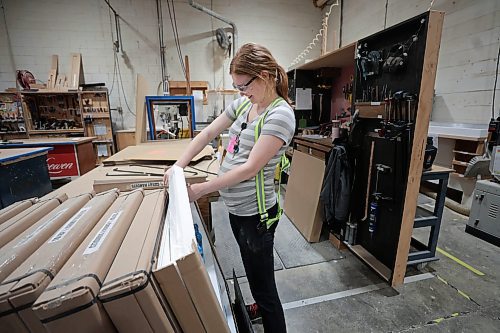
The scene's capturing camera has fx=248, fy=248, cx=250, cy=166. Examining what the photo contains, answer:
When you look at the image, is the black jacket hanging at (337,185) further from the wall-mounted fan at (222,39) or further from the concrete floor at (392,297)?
the wall-mounted fan at (222,39)

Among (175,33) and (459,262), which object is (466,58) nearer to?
(459,262)

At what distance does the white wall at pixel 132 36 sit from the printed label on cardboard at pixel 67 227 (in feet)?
16.3

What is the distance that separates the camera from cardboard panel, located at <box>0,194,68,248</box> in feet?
1.98

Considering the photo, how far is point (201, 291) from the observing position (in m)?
0.47

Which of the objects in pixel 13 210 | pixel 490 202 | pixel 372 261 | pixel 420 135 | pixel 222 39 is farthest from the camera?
pixel 222 39

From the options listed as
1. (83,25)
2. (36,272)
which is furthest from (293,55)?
(36,272)

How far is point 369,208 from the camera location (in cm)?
206

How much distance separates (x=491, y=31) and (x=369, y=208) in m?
2.33

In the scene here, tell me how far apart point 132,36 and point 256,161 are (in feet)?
17.1

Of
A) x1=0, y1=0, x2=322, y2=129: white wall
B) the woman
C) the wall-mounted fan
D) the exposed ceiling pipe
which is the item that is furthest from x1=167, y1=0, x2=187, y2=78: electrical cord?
the woman

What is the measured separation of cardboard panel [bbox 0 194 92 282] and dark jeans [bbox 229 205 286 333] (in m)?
0.63

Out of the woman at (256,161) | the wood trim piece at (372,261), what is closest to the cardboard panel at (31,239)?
the woman at (256,161)

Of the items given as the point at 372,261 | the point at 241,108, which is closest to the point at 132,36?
the point at 241,108

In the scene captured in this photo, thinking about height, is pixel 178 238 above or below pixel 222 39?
below
